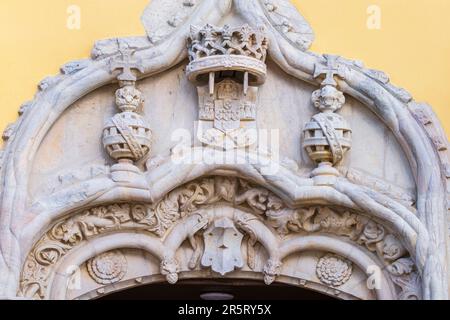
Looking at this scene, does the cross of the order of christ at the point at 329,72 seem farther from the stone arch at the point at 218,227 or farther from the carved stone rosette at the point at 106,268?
the carved stone rosette at the point at 106,268

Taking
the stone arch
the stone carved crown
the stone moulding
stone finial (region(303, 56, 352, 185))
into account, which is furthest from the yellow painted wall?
the stone arch

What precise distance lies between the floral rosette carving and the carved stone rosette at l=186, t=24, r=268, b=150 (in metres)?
0.73

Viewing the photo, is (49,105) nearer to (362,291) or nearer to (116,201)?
(116,201)

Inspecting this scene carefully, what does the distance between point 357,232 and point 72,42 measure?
176 cm

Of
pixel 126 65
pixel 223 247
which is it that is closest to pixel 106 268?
pixel 223 247

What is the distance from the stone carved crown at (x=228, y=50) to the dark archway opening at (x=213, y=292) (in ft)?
4.35

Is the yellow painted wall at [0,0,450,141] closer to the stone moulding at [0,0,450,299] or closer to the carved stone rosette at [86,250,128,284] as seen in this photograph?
the stone moulding at [0,0,450,299]

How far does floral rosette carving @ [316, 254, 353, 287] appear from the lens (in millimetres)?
6953

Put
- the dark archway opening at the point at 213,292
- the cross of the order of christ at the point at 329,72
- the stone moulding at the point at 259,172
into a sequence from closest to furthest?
1. the stone moulding at the point at 259,172
2. the cross of the order of christ at the point at 329,72
3. the dark archway opening at the point at 213,292

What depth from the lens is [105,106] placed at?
7.02 meters

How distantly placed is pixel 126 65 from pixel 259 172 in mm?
871

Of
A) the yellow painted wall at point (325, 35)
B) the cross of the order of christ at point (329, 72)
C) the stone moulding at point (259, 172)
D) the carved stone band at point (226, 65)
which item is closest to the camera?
the stone moulding at point (259, 172)

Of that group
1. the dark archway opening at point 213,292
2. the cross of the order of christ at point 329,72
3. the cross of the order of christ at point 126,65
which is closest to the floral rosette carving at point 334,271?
the dark archway opening at point 213,292

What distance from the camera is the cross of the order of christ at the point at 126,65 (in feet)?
22.7
